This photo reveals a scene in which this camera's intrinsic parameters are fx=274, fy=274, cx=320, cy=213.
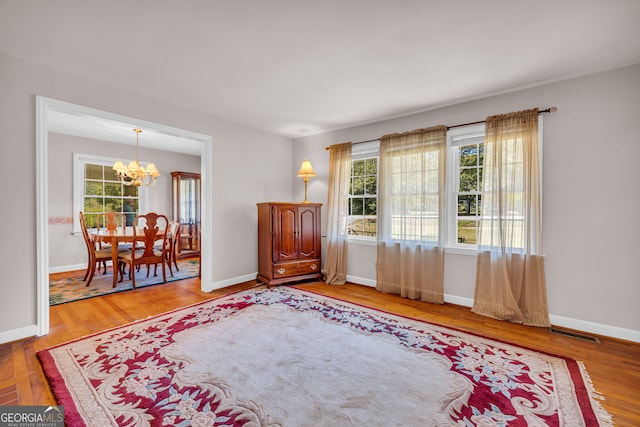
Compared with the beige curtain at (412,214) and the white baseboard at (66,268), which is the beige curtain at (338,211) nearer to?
the beige curtain at (412,214)

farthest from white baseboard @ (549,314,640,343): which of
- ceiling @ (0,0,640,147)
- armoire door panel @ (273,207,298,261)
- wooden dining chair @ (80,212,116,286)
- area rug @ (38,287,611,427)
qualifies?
wooden dining chair @ (80,212,116,286)

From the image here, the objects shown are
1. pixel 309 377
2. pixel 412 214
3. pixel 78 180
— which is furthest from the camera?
pixel 78 180

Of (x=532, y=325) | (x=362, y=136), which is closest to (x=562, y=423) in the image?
(x=532, y=325)

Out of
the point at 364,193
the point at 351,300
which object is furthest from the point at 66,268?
the point at 364,193

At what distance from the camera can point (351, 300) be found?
3627mm

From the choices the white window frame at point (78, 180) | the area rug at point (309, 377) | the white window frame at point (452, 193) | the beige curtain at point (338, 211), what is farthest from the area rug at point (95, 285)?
the white window frame at point (452, 193)

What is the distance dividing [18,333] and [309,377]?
274cm

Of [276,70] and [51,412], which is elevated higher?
[276,70]

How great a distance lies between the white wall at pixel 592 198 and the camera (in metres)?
2.54

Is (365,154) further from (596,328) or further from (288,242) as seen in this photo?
(596,328)

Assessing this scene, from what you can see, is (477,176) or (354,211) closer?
(477,176)

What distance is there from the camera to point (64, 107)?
276cm

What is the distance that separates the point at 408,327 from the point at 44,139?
13.2 ft

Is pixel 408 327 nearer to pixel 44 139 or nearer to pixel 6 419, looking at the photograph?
pixel 6 419
